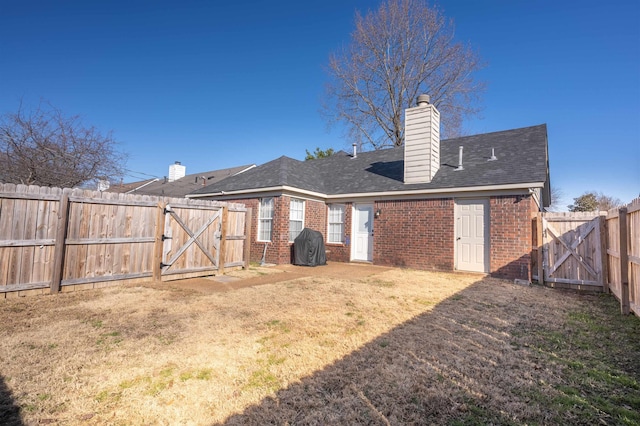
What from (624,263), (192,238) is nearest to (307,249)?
(192,238)

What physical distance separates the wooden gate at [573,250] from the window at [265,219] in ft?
27.5

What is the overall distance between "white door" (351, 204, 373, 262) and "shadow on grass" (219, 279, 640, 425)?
7.06 metres

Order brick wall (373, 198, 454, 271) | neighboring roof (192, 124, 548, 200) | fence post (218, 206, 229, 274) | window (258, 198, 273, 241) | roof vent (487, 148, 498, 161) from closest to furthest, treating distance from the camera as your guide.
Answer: fence post (218, 206, 229, 274) < neighboring roof (192, 124, 548, 200) < brick wall (373, 198, 454, 271) < roof vent (487, 148, 498, 161) < window (258, 198, 273, 241)

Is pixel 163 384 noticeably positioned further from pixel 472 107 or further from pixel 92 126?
pixel 472 107

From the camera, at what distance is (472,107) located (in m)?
19.5

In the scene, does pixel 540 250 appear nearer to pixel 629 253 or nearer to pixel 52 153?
pixel 629 253

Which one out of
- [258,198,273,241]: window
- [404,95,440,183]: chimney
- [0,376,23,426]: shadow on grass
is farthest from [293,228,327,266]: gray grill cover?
[0,376,23,426]: shadow on grass

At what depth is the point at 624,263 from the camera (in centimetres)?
499

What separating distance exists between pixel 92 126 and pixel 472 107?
2151cm

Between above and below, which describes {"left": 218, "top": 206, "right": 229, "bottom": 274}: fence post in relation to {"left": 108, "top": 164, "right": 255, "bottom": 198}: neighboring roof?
below

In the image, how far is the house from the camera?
8641mm

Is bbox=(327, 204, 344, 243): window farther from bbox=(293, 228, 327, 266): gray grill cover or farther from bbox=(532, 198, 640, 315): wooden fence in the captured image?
bbox=(532, 198, 640, 315): wooden fence

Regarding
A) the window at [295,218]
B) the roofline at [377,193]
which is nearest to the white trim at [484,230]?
the roofline at [377,193]

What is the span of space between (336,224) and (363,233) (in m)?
1.26
